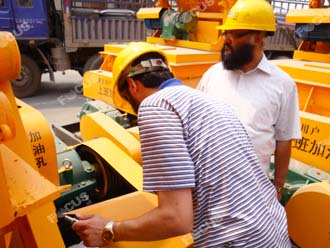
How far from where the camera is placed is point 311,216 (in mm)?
1958

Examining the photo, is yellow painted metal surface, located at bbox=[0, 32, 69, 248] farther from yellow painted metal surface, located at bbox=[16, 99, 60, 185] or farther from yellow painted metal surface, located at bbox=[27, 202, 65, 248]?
yellow painted metal surface, located at bbox=[16, 99, 60, 185]

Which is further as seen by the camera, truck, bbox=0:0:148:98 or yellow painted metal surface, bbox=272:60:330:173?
truck, bbox=0:0:148:98

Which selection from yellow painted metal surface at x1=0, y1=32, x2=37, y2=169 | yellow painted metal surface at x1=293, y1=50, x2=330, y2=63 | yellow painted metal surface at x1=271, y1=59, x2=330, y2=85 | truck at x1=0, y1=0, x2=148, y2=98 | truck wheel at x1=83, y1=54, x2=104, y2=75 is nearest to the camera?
yellow painted metal surface at x1=0, y1=32, x2=37, y2=169

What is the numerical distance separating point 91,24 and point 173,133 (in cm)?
746

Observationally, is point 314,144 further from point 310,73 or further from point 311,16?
point 311,16

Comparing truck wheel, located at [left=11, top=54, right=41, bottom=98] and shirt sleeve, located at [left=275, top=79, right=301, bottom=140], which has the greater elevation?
shirt sleeve, located at [left=275, top=79, right=301, bottom=140]

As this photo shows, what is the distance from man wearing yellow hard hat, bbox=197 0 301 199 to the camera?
205 centimetres

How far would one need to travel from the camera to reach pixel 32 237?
120 cm

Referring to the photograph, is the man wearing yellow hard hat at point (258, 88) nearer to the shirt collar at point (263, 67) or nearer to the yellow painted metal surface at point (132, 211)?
the shirt collar at point (263, 67)

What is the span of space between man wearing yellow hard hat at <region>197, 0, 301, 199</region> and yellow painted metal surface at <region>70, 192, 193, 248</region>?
2.38 feet

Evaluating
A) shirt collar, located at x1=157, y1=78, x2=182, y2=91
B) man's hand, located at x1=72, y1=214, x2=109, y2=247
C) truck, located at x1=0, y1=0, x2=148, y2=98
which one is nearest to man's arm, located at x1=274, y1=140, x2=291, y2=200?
shirt collar, located at x1=157, y1=78, x2=182, y2=91

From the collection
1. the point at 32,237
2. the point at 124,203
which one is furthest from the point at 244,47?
the point at 32,237

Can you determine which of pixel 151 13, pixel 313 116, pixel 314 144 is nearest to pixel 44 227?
pixel 314 144

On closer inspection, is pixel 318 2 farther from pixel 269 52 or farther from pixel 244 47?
pixel 269 52
